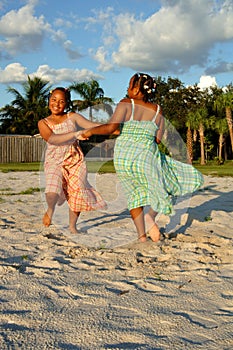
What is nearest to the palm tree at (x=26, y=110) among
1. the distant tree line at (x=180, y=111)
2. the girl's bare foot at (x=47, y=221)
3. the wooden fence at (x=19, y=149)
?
the distant tree line at (x=180, y=111)

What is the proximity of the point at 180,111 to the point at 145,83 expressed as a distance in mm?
44116

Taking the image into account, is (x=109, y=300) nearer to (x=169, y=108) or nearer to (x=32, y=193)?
(x=32, y=193)

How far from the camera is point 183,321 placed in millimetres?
2502

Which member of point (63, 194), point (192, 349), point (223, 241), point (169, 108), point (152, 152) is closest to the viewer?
point (192, 349)

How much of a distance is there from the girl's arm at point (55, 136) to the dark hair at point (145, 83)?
843 millimetres

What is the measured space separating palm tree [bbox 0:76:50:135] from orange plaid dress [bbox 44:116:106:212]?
3500 centimetres

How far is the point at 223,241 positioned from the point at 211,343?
2485 millimetres

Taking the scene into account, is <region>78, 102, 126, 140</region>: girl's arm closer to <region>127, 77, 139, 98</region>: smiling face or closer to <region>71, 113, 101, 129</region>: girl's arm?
<region>127, 77, 139, 98</region>: smiling face

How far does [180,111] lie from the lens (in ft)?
155

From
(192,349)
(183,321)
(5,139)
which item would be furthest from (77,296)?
(5,139)

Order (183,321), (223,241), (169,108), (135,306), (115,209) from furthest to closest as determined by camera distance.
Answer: (169,108) < (115,209) < (223,241) < (135,306) < (183,321)

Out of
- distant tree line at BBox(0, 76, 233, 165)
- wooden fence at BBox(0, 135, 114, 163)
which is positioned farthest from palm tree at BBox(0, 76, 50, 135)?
wooden fence at BBox(0, 135, 114, 163)

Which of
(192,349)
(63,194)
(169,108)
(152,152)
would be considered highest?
(169,108)

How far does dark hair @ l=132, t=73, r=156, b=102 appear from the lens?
4215mm
